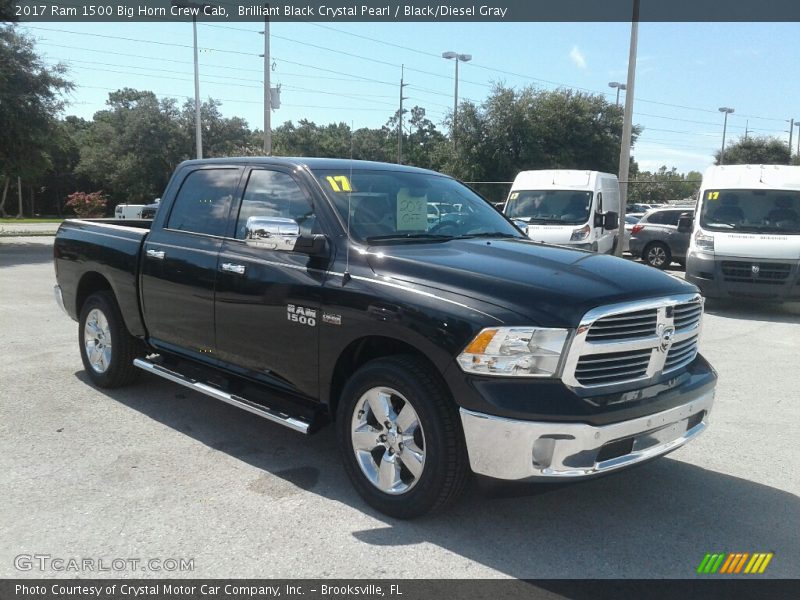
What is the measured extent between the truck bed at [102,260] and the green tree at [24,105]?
18.1 m

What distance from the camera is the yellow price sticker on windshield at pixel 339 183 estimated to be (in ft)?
14.4

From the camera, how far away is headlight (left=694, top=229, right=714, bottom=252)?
37.9 feet

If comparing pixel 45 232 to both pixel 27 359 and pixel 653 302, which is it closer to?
pixel 27 359

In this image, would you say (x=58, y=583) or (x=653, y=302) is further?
(x=653, y=302)

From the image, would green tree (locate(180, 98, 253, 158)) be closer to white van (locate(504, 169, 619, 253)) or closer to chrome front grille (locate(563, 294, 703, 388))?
white van (locate(504, 169, 619, 253))

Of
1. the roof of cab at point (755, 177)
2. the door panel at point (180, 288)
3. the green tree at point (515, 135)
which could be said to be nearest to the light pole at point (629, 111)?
the roof of cab at point (755, 177)

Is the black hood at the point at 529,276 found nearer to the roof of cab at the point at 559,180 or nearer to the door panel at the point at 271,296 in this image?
the door panel at the point at 271,296

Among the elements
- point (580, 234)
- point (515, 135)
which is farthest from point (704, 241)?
point (515, 135)

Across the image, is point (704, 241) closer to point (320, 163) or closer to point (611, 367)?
point (320, 163)

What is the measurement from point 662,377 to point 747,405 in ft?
9.57

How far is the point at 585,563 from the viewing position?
3369 millimetres

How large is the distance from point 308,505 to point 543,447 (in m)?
1.46

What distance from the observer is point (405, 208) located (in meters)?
4.57

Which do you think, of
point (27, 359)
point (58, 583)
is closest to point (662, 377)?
point (58, 583)
